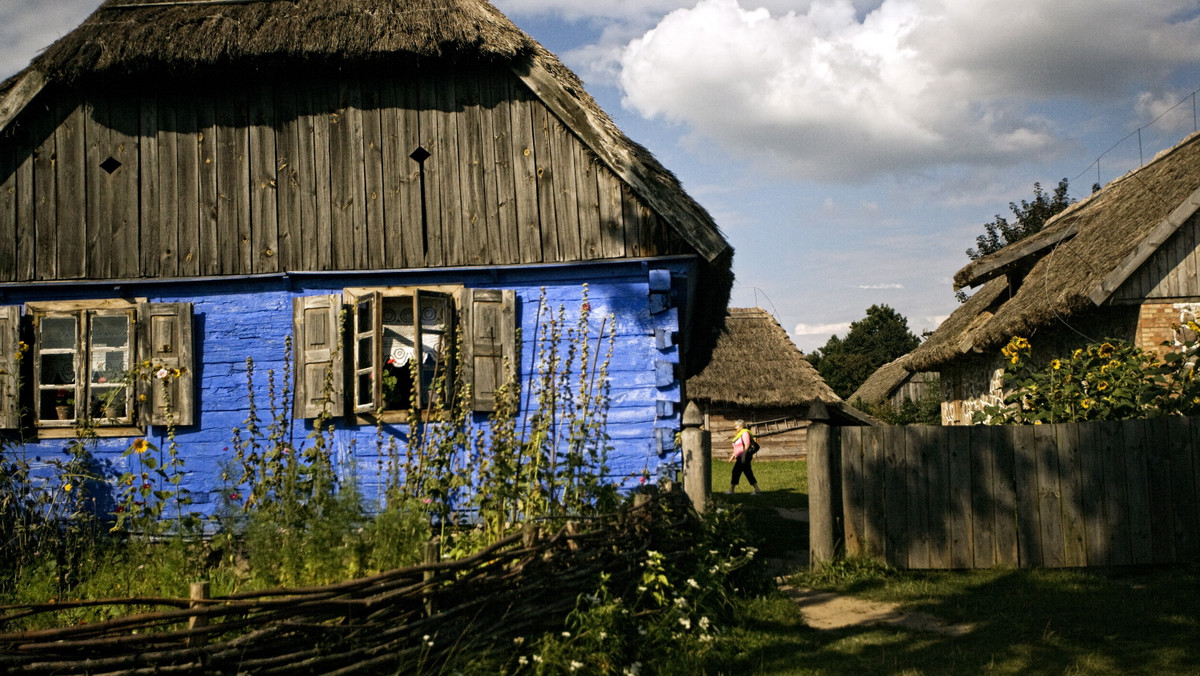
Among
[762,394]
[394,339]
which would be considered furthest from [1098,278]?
[762,394]

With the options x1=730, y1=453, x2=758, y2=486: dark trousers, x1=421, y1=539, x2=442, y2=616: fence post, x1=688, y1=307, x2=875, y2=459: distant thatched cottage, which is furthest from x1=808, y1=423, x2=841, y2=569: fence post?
x1=688, y1=307, x2=875, y2=459: distant thatched cottage

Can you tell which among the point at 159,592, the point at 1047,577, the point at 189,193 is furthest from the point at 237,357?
the point at 1047,577

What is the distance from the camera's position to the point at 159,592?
181 inches

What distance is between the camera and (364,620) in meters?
3.61

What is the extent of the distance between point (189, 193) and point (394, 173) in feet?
6.03

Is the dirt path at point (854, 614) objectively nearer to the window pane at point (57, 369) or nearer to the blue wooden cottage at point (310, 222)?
the blue wooden cottage at point (310, 222)

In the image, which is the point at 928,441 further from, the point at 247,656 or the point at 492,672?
the point at 247,656

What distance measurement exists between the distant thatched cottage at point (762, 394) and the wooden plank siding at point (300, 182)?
625 inches

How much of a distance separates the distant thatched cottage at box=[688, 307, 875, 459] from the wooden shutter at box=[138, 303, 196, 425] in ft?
55.0

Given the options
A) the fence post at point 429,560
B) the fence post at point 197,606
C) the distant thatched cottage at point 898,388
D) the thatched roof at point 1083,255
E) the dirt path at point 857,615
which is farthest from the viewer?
the distant thatched cottage at point 898,388

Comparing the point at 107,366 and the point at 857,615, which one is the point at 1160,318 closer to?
the point at 857,615

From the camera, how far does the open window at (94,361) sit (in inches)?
297

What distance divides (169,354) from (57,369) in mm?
1124

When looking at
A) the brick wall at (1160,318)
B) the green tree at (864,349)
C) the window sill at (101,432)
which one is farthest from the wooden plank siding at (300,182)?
the green tree at (864,349)
